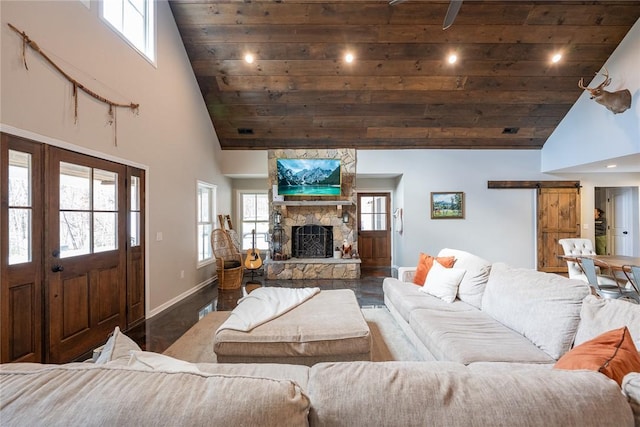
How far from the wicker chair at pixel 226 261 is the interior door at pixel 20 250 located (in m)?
2.77

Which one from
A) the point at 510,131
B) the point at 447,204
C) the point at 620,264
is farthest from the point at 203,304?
the point at 510,131

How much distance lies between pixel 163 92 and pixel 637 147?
23.8 ft

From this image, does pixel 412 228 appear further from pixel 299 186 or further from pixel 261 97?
pixel 261 97

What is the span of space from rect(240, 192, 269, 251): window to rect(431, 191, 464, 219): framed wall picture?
166 inches

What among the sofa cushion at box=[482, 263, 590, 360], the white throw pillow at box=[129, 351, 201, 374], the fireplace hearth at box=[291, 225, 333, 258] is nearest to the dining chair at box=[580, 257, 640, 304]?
the sofa cushion at box=[482, 263, 590, 360]

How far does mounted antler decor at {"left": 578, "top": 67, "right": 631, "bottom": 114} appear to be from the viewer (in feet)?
14.0

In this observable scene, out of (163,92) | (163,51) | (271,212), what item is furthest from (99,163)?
(271,212)

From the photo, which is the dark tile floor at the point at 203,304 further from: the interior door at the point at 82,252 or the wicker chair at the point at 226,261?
the interior door at the point at 82,252

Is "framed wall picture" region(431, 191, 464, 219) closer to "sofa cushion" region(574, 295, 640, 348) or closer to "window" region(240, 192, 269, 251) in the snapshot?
"window" region(240, 192, 269, 251)

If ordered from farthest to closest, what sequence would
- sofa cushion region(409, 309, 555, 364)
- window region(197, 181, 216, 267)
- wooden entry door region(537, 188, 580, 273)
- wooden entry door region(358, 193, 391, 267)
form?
1. wooden entry door region(358, 193, 391, 267)
2. wooden entry door region(537, 188, 580, 273)
3. window region(197, 181, 216, 267)
4. sofa cushion region(409, 309, 555, 364)

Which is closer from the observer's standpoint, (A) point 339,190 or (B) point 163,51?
(B) point 163,51

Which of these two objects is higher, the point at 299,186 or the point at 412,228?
the point at 299,186

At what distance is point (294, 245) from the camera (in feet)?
21.0

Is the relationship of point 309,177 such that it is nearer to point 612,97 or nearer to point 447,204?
point 447,204
